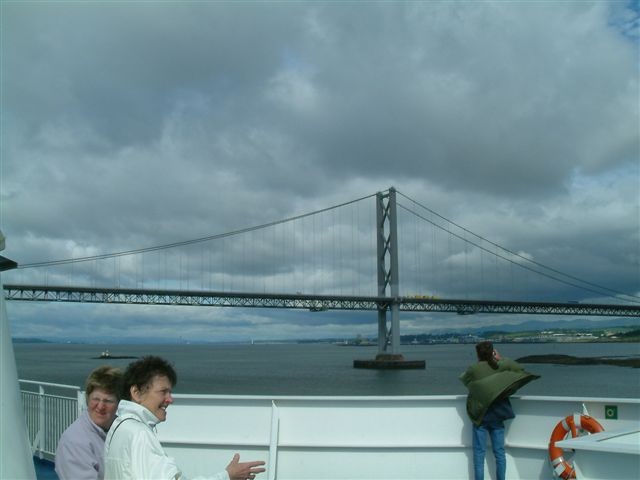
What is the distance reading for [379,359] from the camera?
5856 cm

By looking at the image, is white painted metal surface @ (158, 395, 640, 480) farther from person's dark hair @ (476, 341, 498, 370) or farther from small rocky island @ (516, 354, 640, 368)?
→ small rocky island @ (516, 354, 640, 368)

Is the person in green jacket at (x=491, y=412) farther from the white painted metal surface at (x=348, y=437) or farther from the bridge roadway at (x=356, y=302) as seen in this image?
the bridge roadway at (x=356, y=302)

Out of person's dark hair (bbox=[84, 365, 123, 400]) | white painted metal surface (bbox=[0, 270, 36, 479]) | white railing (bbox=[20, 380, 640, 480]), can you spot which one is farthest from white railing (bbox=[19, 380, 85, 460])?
white painted metal surface (bbox=[0, 270, 36, 479])

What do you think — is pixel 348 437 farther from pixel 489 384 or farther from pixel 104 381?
pixel 104 381

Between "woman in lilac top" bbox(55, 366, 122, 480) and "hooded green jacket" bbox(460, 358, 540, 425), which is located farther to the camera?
"hooded green jacket" bbox(460, 358, 540, 425)

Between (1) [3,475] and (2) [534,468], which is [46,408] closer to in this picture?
(2) [534,468]

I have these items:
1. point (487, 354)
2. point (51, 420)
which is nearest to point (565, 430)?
point (487, 354)

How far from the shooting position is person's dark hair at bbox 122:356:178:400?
2182 millimetres

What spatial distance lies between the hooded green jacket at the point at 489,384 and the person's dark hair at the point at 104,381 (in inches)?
110

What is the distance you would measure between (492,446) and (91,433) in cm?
311

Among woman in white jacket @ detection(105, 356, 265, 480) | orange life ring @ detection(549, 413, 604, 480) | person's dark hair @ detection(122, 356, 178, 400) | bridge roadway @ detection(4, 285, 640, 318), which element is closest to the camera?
woman in white jacket @ detection(105, 356, 265, 480)

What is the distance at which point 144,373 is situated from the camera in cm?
219

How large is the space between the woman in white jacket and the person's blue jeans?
2792mm

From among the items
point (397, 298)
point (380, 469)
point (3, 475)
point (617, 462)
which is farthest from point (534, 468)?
point (397, 298)
